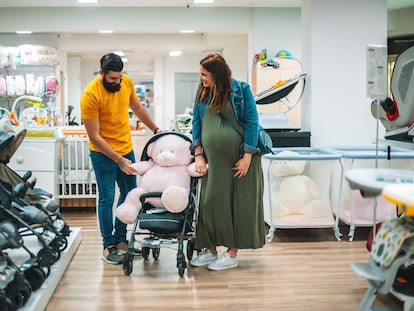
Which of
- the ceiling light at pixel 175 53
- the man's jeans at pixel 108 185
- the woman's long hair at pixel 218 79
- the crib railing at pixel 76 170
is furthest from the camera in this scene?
the ceiling light at pixel 175 53

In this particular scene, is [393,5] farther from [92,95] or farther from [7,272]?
[7,272]

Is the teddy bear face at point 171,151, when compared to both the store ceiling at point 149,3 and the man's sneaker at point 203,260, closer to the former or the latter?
the man's sneaker at point 203,260

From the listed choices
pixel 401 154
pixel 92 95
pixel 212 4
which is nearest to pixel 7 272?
pixel 92 95

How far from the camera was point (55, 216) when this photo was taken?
398 cm

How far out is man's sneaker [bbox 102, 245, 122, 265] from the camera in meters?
3.70

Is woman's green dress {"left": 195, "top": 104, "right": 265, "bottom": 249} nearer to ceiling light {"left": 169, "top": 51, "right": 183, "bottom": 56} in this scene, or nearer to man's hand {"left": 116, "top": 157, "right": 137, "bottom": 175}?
man's hand {"left": 116, "top": 157, "right": 137, "bottom": 175}

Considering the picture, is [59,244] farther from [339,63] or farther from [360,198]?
[339,63]

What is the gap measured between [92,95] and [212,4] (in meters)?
4.24

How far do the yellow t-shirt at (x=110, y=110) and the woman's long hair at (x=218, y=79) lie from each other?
25.2 inches

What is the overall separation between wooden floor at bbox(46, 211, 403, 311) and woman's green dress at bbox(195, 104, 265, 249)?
0.23 metres

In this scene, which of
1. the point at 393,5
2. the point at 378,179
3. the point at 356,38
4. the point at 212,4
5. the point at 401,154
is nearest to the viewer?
the point at 378,179

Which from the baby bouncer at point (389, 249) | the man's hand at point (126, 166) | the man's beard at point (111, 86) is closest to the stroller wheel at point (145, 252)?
the man's hand at point (126, 166)

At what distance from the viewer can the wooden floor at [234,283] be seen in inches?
115

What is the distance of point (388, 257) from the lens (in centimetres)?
222
